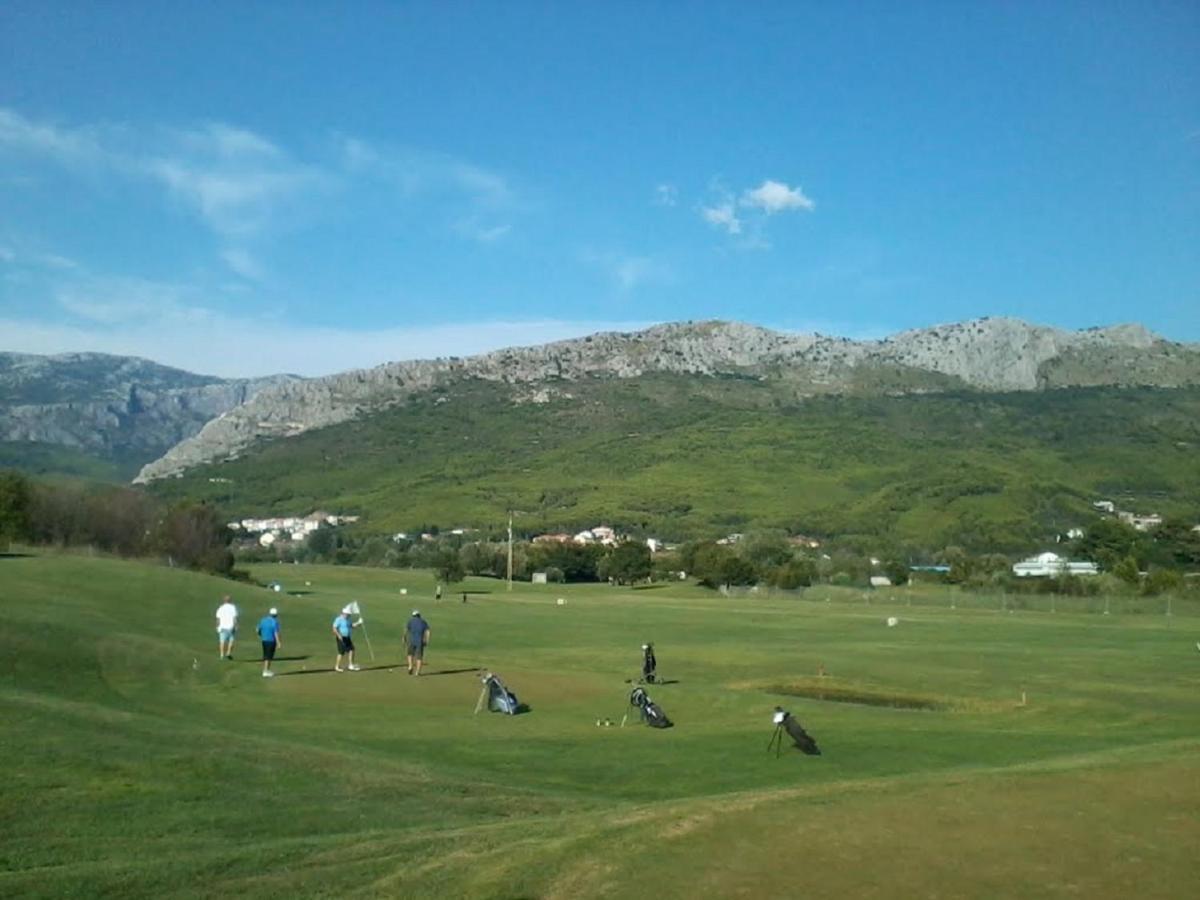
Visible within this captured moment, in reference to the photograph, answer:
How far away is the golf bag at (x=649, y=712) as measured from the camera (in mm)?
24312

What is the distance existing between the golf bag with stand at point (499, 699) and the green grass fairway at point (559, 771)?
3.27ft

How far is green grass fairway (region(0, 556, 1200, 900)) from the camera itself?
10617mm

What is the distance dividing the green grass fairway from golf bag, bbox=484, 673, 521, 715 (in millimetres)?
998

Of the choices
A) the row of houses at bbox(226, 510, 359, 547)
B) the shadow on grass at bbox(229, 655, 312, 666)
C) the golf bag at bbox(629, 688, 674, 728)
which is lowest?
the golf bag at bbox(629, 688, 674, 728)

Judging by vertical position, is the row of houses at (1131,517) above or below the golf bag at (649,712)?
above

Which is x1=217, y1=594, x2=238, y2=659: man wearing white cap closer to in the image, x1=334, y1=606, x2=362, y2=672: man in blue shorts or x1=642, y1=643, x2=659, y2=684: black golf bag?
x1=334, y1=606, x2=362, y2=672: man in blue shorts

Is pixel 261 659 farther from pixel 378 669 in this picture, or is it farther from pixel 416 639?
pixel 416 639

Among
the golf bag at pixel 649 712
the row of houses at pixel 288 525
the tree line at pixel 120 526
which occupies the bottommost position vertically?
the golf bag at pixel 649 712

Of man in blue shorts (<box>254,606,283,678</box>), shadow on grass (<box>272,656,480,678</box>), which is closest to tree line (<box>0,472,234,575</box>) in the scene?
shadow on grass (<box>272,656,480,678</box>)

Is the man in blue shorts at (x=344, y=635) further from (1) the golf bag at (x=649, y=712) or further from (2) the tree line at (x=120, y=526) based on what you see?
(2) the tree line at (x=120, y=526)

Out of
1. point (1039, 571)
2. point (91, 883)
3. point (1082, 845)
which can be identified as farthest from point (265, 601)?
point (1039, 571)

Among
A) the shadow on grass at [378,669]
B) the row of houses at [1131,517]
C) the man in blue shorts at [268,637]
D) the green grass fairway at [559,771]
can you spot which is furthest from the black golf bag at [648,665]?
the row of houses at [1131,517]

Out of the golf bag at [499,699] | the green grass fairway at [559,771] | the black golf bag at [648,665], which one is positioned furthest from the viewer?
the black golf bag at [648,665]

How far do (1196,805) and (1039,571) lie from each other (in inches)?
5080
